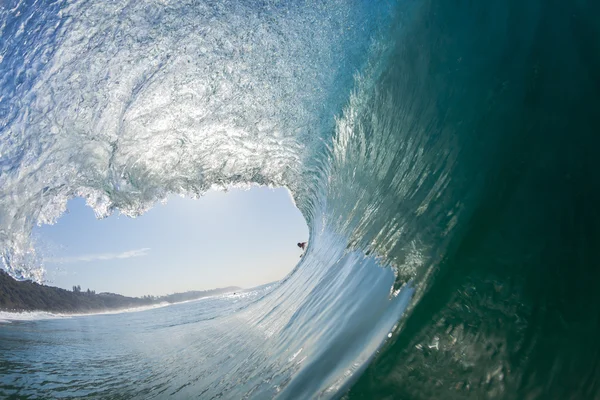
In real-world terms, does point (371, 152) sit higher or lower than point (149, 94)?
higher

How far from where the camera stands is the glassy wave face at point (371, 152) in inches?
67.6

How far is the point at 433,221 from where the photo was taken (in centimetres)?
234

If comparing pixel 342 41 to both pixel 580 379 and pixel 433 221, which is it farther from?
pixel 580 379

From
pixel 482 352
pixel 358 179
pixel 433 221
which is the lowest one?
pixel 482 352

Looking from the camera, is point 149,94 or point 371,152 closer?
point 371,152

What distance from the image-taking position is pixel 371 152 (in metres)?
4.19

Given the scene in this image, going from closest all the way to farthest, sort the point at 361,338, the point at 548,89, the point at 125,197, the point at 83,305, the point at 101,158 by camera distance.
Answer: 1. the point at 548,89
2. the point at 361,338
3. the point at 101,158
4. the point at 125,197
5. the point at 83,305

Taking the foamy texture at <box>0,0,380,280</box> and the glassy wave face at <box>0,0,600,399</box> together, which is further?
the foamy texture at <box>0,0,380,280</box>

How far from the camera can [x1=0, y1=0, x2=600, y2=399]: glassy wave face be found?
1.72m

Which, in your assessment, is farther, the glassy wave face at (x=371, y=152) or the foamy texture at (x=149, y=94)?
the foamy texture at (x=149, y=94)

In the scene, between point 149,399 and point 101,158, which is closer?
point 149,399

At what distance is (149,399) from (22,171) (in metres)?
4.10

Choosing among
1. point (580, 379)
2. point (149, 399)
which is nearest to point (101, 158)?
point (149, 399)

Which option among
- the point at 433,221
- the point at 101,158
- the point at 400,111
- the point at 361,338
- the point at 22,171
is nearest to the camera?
the point at 361,338
